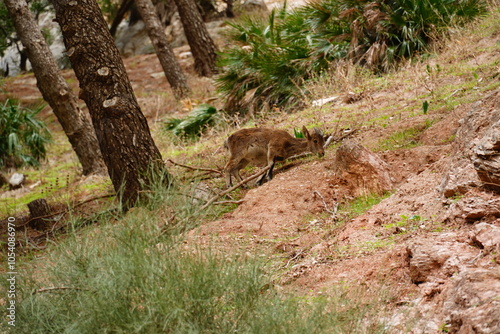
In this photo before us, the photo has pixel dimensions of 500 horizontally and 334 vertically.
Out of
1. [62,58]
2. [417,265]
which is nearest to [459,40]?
[417,265]

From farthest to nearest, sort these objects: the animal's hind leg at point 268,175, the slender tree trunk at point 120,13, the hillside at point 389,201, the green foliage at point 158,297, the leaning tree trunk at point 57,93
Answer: the slender tree trunk at point 120,13 → the leaning tree trunk at point 57,93 → the animal's hind leg at point 268,175 → the hillside at point 389,201 → the green foliage at point 158,297

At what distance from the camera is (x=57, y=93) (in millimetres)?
13172

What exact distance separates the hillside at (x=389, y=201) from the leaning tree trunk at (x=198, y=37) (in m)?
7.65

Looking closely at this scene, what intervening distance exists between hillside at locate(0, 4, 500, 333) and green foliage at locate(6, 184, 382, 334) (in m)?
0.27

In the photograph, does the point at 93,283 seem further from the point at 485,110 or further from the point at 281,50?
the point at 281,50

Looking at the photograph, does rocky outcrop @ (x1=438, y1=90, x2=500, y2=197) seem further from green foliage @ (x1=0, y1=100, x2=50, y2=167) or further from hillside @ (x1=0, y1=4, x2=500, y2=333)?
green foliage @ (x1=0, y1=100, x2=50, y2=167)

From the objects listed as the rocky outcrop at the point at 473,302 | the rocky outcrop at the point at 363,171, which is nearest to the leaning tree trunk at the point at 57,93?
the rocky outcrop at the point at 363,171

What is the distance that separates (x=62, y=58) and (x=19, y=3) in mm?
21273

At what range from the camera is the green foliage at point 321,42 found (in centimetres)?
1402

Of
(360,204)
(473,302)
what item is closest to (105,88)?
(360,204)

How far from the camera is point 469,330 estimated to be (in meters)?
3.63

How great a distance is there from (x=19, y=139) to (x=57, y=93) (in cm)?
502

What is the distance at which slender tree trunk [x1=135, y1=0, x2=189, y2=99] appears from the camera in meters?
20.0

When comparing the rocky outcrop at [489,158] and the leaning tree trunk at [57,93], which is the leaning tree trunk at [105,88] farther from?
the leaning tree trunk at [57,93]
